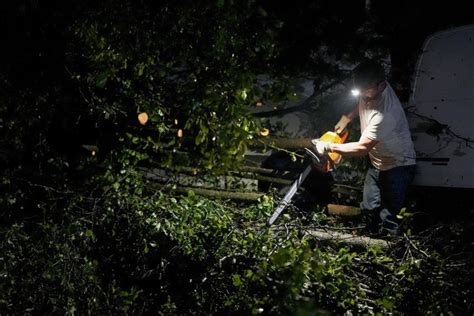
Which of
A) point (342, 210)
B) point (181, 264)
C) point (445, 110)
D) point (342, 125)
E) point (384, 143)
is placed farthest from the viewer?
point (342, 210)

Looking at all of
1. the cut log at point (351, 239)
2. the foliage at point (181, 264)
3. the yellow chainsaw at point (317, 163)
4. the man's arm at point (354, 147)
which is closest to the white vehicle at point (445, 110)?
the man's arm at point (354, 147)

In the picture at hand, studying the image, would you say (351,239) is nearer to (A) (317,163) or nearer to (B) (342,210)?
(A) (317,163)

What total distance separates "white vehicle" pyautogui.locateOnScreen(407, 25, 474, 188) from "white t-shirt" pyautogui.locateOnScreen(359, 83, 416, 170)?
0.37 m

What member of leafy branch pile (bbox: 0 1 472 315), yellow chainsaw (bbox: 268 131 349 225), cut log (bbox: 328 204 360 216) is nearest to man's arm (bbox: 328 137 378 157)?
yellow chainsaw (bbox: 268 131 349 225)

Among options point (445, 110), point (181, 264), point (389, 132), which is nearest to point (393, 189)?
point (389, 132)

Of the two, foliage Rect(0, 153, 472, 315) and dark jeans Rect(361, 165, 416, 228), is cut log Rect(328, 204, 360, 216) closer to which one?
dark jeans Rect(361, 165, 416, 228)

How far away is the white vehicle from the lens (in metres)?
4.23

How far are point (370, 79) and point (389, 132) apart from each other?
57 cm

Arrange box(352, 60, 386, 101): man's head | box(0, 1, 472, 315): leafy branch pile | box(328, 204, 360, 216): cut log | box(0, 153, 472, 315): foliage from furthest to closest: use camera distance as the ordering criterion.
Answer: box(328, 204, 360, 216): cut log < box(352, 60, 386, 101): man's head < box(0, 1, 472, 315): leafy branch pile < box(0, 153, 472, 315): foliage

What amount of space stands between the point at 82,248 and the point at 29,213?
1244 mm

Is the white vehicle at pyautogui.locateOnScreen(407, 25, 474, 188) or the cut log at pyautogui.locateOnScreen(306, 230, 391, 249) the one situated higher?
the white vehicle at pyautogui.locateOnScreen(407, 25, 474, 188)

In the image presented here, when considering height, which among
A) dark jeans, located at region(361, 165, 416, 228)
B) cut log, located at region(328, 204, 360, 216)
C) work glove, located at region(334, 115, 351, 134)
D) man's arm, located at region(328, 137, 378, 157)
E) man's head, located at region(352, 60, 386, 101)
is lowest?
cut log, located at region(328, 204, 360, 216)

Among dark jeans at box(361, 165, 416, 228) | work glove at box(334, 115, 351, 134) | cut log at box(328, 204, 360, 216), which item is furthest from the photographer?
cut log at box(328, 204, 360, 216)

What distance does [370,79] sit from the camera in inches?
159
